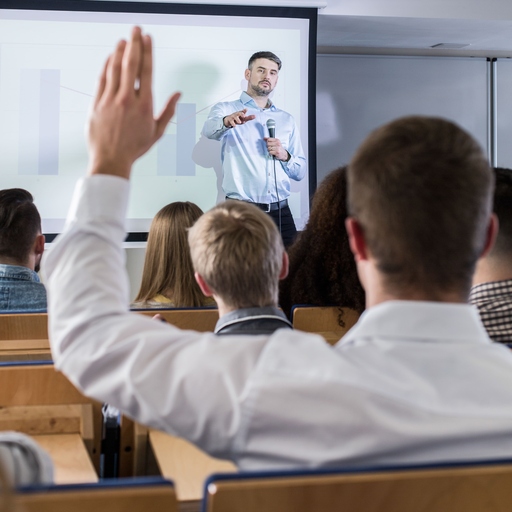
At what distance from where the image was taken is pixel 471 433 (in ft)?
3.08

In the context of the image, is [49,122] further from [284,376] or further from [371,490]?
[371,490]

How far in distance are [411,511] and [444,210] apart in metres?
0.38

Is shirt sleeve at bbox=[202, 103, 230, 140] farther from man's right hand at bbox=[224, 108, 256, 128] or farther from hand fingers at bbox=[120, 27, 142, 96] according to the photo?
hand fingers at bbox=[120, 27, 142, 96]

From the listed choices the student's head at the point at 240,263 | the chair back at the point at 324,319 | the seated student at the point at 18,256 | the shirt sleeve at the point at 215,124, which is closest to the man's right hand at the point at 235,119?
the shirt sleeve at the point at 215,124

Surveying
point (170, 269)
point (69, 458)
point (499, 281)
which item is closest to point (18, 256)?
point (170, 269)

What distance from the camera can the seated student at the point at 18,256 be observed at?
2.92 m

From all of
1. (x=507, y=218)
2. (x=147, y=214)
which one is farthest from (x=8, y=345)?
(x=147, y=214)

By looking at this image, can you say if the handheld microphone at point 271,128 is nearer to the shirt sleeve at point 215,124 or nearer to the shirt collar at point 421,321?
the shirt sleeve at point 215,124

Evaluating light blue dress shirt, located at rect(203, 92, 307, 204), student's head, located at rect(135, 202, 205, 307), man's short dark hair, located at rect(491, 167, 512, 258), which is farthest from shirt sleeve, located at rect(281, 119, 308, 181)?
man's short dark hair, located at rect(491, 167, 512, 258)

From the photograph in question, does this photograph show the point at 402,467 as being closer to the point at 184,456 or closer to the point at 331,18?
the point at 184,456

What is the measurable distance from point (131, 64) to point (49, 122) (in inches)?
179

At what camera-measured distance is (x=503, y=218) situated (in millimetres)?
2113

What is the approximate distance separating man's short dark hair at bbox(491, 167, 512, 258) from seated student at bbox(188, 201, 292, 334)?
0.70 metres

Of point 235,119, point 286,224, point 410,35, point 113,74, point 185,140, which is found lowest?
point 113,74
